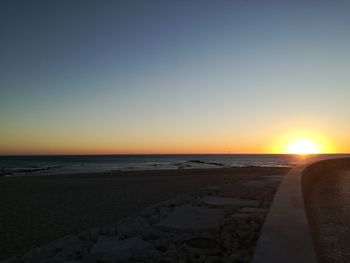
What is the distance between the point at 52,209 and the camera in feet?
27.1

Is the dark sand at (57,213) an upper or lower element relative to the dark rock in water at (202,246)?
lower

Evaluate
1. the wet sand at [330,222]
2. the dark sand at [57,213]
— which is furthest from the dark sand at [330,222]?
the dark sand at [57,213]

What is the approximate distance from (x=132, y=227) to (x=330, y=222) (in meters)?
2.70

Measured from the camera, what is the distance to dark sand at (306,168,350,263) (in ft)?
11.6

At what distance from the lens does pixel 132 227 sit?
4.64 m

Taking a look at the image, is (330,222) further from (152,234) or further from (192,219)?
(152,234)

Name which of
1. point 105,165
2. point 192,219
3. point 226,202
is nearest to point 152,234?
point 192,219

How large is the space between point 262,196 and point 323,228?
205cm

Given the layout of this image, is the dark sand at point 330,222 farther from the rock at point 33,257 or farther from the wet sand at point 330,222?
the rock at point 33,257

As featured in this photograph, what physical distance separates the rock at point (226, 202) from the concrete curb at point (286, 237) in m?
1.18

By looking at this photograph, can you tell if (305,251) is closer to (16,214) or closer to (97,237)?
(97,237)

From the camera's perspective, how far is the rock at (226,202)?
5.77m

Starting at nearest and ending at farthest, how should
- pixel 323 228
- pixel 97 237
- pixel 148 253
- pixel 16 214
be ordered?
pixel 148 253
pixel 97 237
pixel 323 228
pixel 16 214

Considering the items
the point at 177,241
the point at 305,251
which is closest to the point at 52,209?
the point at 177,241
